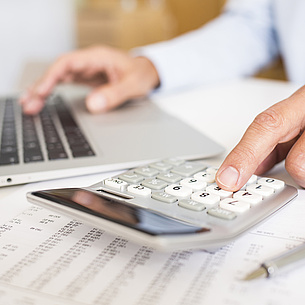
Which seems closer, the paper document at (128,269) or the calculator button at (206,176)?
the paper document at (128,269)

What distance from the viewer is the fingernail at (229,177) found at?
0.30 metres

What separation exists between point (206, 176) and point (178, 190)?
0.04m

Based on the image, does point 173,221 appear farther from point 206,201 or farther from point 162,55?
point 162,55

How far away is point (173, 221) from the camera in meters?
0.25

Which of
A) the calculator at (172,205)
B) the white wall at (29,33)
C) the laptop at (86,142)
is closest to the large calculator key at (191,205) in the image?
the calculator at (172,205)

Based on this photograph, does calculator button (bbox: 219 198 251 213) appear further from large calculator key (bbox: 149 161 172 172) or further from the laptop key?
the laptop key

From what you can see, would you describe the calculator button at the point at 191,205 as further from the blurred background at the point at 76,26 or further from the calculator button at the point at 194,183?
the blurred background at the point at 76,26

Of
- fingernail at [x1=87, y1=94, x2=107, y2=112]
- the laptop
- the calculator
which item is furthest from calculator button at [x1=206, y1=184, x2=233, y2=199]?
fingernail at [x1=87, y1=94, x2=107, y2=112]

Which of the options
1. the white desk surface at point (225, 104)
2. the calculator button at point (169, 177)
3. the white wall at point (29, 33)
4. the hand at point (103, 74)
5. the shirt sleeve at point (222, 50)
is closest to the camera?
the calculator button at point (169, 177)

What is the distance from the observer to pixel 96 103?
611 mm

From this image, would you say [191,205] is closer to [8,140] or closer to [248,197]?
[248,197]

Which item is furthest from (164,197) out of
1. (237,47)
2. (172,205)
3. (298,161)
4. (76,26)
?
(76,26)

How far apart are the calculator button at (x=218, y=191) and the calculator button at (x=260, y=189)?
0.05ft

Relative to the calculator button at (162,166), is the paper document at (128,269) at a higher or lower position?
lower
